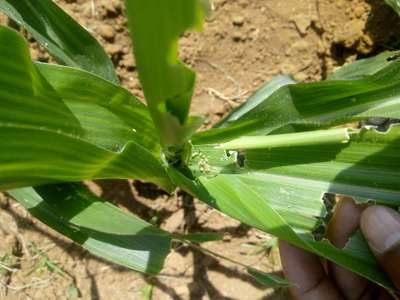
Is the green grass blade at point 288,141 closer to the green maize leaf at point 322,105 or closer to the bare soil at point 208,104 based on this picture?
the green maize leaf at point 322,105

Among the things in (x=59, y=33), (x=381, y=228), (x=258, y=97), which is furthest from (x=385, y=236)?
(x=59, y=33)

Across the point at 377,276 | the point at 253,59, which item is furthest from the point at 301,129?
the point at 253,59

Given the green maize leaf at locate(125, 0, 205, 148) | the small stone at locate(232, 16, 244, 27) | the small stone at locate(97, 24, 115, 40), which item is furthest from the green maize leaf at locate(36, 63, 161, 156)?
the small stone at locate(232, 16, 244, 27)

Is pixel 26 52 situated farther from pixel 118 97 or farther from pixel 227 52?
pixel 227 52

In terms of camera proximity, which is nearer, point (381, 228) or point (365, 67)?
point (381, 228)

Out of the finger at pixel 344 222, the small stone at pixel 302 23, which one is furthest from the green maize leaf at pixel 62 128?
the small stone at pixel 302 23

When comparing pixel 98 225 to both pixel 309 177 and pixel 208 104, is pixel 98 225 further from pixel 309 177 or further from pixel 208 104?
pixel 208 104

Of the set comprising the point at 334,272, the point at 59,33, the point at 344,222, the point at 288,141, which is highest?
the point at 59,33
